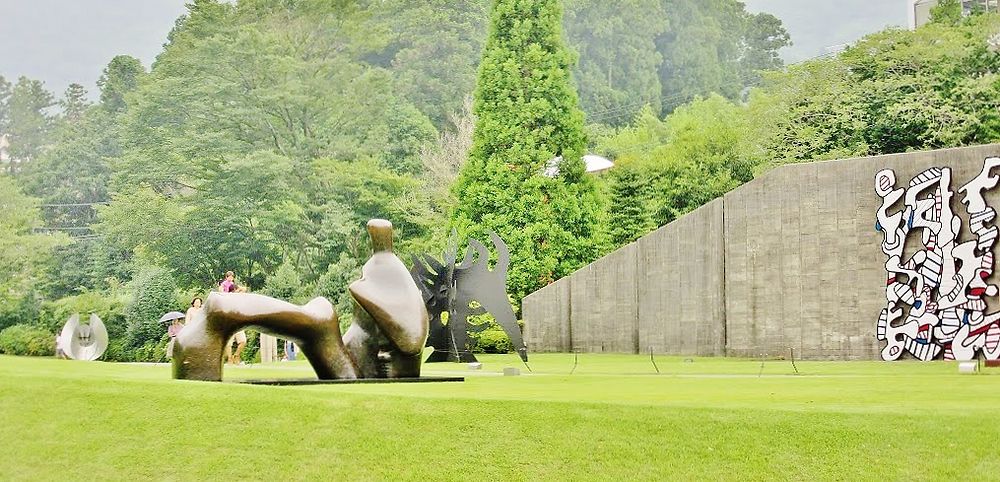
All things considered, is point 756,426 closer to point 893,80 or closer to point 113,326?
point 893,80

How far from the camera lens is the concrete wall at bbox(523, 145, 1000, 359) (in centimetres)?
1995

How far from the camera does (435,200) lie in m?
41.9

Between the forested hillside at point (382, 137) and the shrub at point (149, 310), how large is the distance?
3.4 inches

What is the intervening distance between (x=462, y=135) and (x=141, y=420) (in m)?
34.8

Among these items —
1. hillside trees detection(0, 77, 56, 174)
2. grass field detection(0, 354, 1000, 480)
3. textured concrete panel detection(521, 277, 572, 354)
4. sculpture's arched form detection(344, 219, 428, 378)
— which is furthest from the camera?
hillside trees detection(0, 77, 56, 174)

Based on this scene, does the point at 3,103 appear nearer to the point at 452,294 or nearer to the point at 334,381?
the point at 452,294

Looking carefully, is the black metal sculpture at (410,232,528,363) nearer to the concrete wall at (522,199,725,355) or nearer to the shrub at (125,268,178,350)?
the concrete wall at (522,199,725,355)

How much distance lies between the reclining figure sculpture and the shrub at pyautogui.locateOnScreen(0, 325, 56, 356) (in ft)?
68.7

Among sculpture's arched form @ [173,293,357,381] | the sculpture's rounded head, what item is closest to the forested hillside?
the sculpture's rounded head

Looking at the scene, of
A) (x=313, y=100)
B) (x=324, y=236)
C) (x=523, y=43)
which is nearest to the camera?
(x=523, y=43)

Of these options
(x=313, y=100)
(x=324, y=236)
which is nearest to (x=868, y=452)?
(x=324, y=236)

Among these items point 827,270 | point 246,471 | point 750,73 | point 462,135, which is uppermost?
point 750,73

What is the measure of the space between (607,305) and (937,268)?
612cm

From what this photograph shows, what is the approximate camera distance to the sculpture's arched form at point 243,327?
13.6 m
